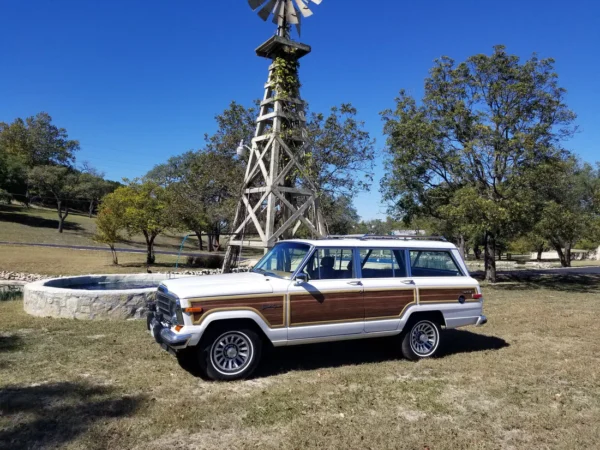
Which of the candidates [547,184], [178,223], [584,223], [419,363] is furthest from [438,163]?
[178,223]

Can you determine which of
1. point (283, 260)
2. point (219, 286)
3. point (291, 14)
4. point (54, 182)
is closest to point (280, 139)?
point (291, 14)

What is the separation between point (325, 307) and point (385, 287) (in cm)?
104

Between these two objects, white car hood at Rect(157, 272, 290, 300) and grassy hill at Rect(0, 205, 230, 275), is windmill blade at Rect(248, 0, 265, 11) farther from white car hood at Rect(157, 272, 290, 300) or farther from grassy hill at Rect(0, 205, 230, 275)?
grassy hill at Rect(0, 205, 230, 275)

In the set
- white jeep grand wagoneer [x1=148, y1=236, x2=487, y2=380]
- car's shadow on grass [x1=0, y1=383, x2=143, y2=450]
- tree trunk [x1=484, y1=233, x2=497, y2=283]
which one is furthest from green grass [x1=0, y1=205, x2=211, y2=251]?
car's shadow on grass [x1=0, y1=383, x2=143, y2=450]

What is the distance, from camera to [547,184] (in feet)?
56.3

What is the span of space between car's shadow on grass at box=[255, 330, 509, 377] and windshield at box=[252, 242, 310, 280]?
132 cm

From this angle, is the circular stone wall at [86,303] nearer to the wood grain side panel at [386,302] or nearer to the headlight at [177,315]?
the headlight at [177,315]

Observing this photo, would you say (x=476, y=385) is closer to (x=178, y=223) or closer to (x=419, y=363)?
(x=419, y=363)

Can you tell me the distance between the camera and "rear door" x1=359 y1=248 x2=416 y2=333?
662 centimetres

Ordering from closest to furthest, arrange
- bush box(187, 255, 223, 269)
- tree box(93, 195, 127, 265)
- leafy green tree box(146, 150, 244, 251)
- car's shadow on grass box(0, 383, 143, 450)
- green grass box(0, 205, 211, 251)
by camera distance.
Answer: car's shadow on grass box(0, 383, 143, 450) < leafy green tree box(146, 150, 244, 251) < tree box(93, 195, 127, 265) < bush box(187, 255, 223, 269) < green grass box(0, 205, 211, 251)

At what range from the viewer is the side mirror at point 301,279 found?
614cm

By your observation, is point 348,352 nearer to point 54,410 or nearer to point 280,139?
point 54,410

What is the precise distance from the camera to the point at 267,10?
→ 14656 mm

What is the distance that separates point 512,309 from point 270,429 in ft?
31.6
